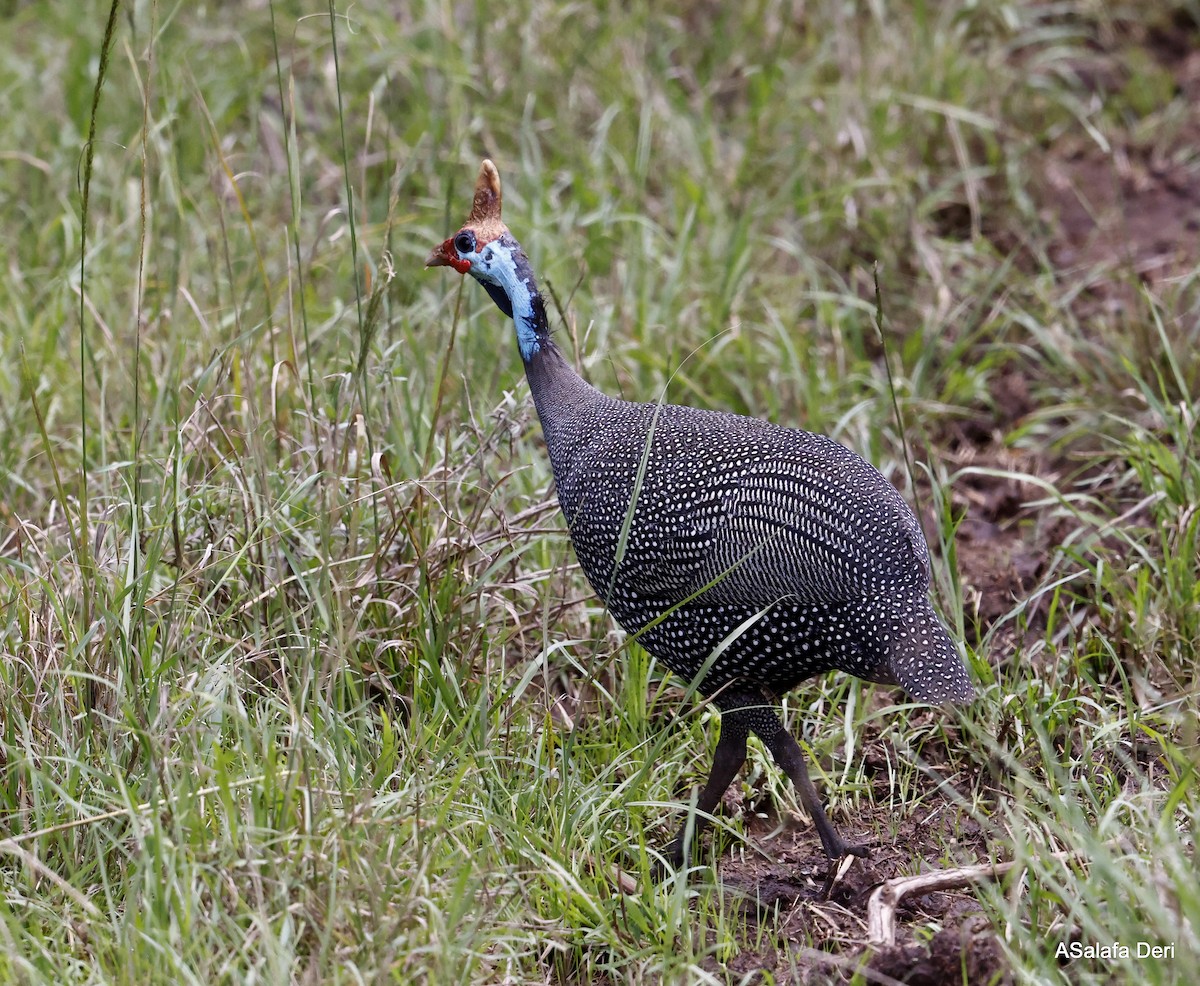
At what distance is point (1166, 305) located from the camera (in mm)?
4535

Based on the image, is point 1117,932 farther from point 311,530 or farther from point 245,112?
point 245,112

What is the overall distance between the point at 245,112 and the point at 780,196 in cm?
227

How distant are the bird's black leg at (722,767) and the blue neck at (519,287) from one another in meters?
1.00

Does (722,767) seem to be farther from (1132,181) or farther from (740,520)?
(1132,181)

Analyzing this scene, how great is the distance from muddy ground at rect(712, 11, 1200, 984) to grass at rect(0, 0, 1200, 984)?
4cm

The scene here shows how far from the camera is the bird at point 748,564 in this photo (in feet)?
9.78

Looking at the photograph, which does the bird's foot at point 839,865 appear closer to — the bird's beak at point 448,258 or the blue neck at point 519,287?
the blue neck at point 519,287

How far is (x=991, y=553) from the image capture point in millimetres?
4242

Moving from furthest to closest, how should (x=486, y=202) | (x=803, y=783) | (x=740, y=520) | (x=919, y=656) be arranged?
(x=486, y=202), (x=803, y=783), (x=740, y=520), (x=919, y=656)

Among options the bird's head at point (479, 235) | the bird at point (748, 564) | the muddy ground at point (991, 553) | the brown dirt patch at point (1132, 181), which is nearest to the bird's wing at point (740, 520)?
the bird at point (748, 564)

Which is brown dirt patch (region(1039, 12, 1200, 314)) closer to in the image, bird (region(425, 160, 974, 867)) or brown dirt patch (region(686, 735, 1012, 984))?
bird (region(425, 160, 974, 867))

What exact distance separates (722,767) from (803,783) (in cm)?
19

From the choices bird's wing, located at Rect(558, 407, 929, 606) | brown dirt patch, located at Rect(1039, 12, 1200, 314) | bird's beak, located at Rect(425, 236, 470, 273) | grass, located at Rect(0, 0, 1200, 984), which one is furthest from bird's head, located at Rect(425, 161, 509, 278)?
brown dirt patch, located at Rect(1039, 12, 1200, 314)

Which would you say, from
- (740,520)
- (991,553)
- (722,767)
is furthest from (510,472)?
(991,553)
